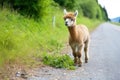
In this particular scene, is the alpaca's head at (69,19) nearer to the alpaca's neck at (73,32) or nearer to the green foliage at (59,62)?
the alpaca's neck at (73,32)

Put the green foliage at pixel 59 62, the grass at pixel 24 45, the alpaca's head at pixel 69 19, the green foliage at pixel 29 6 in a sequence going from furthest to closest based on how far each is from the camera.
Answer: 1. the green foliage at pixel 29 6
2. the green foliage at pixel 59 62
3. the alpaca's head at pixel 69 19
4. the grass at pixel 24 45

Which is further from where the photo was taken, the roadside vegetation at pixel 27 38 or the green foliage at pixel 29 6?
the green foliage at pixel 29 6

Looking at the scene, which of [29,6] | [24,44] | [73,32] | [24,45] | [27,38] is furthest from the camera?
[29,6]

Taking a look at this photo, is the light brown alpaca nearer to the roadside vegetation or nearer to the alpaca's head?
the alpaca's head

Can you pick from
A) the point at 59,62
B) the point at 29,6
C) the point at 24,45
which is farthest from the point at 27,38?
the point at 29,6

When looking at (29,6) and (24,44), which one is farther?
(29,6)

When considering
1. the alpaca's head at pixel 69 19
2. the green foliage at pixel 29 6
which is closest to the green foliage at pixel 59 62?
the alpaca's head at pixel 69 19

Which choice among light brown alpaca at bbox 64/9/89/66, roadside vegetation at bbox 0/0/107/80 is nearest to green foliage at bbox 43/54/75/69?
roadside vegetation at bbox 0/0/107/80

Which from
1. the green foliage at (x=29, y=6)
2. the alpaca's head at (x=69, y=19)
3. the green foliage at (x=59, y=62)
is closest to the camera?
the alpaca's head at (x=69, y=19)

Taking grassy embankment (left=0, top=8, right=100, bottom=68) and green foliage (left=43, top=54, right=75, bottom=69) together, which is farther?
green foliage (left=43, top=54, right=75, bottom=69)


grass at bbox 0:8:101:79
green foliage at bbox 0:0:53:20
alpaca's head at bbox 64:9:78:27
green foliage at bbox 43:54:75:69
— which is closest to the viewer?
grass at bbox 0:8:101:79

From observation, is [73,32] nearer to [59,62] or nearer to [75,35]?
[75,35]

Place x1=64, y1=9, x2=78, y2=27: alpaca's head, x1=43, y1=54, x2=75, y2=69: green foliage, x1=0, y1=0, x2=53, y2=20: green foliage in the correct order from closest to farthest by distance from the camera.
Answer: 1. x1=64, y1=9, x2=78, y2=27: alpaca's head
2. x1=43, y1=54, x2=75, y2=69: green foliage
3. x1=0, y1=0, x2=53, y2=20: green foliage

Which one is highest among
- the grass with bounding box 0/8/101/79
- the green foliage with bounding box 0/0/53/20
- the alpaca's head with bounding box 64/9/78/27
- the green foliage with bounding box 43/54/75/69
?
the green foliage with bounding box 0/0/53/20
